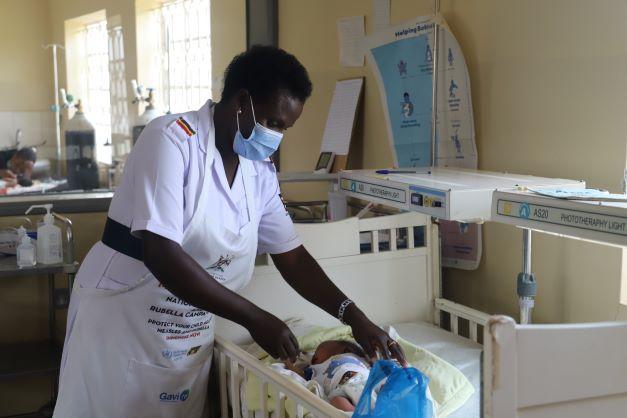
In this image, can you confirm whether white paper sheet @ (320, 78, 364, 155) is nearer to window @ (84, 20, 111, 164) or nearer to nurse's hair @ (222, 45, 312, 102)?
window @ (84, 20, 111, 164)

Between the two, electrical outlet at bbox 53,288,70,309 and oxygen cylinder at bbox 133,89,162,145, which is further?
oxygen cylinder at bbox 133,89,162,145

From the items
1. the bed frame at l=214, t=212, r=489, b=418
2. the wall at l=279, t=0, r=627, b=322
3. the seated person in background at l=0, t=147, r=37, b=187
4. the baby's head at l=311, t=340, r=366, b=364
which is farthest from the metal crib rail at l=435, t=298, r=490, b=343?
the seated person in background at l=0, t=147, r=37, b=187

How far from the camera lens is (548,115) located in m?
2.32

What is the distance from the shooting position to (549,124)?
2.31 meters

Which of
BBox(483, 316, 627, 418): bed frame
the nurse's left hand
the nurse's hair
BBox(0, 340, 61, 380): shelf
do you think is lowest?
BBox(0, 340, 61, 380): shelf

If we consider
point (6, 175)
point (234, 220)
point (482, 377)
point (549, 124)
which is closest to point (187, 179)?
point (234, 220)

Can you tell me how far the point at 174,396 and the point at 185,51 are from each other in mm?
2574

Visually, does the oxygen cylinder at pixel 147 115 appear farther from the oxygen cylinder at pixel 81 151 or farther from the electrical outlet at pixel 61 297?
the electrical outlet at pixel 61 297

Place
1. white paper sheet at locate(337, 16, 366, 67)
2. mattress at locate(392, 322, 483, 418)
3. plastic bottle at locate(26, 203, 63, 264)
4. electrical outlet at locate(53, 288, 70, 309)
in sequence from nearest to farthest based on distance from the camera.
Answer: mattress at locate(392, 322, 483, 418)
plastic bottle at locate(26, 203, 63, 264)
electrical outlet at locate(53, 288, 70, 309)
white paper sheet at locate(337, 16, 366, 67)

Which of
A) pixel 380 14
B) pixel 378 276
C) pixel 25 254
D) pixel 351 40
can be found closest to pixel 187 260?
pixel 378 276

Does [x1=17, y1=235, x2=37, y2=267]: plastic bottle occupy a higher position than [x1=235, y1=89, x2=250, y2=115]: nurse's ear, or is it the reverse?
[x1=235, y1=89, x2=250, y2=115]: nurse's ear

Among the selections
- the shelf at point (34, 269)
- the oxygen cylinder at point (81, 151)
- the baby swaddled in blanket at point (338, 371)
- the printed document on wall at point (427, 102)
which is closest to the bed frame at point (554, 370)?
the baby swaddled in blanket at point (338, 371)

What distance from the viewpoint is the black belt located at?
5.82 ft

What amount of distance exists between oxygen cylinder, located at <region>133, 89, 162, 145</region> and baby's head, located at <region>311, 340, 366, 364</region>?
6.33ft
